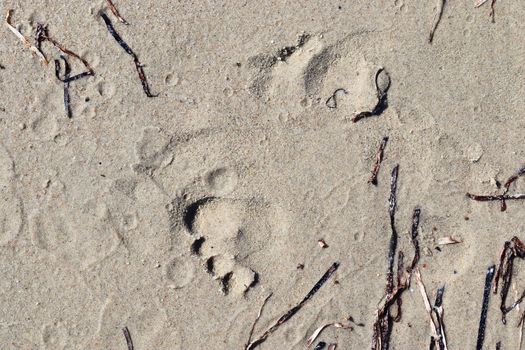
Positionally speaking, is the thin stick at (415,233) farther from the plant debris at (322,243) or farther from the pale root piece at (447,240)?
the plant debris at (322,243)

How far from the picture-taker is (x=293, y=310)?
250cm

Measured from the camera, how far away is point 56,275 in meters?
2.45

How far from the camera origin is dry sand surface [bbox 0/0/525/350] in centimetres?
244

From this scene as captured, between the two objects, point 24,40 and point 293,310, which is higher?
point 24,40

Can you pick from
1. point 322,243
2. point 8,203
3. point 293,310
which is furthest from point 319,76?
point 8,203

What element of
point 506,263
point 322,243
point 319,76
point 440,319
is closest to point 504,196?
point 506,263

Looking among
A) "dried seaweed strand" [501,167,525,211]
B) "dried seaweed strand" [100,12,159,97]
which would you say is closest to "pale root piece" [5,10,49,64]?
"dried seaweed strand" [100,12,159,97]

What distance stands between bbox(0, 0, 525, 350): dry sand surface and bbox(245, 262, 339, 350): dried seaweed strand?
0.06ft

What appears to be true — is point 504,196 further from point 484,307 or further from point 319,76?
point 319,76

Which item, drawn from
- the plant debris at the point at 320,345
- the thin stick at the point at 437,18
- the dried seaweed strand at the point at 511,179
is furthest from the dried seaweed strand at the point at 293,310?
the thin stick at the point at 437,18

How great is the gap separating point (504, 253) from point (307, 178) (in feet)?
2.66

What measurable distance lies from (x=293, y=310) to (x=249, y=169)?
565 millimetres

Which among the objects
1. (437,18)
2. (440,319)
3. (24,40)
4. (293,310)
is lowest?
(293,310)

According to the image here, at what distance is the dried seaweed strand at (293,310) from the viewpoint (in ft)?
8.16
